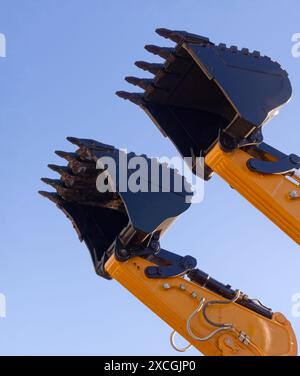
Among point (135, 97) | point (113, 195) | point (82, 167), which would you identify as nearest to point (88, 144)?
point (82, 167)

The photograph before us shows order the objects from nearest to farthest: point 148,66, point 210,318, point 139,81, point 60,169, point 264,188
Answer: point 210,318, point 264,188, point 60,169, point 148,66, point 139,81

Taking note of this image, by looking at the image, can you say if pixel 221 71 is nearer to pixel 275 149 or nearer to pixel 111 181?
pixel 275 149

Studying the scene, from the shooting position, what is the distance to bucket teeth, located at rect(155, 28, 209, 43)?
27.0 feet

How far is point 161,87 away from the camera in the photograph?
351 inches

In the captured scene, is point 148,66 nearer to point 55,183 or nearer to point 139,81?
point 139,81

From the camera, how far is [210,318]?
7.69 meters

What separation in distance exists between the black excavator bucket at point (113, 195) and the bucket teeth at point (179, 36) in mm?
1245

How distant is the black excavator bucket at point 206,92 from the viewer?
26.5ft

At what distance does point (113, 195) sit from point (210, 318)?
1.76m

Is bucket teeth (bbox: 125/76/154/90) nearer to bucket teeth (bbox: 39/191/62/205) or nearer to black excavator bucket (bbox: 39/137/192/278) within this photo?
black excavator bucket (bbox: 39/137/192/278)
